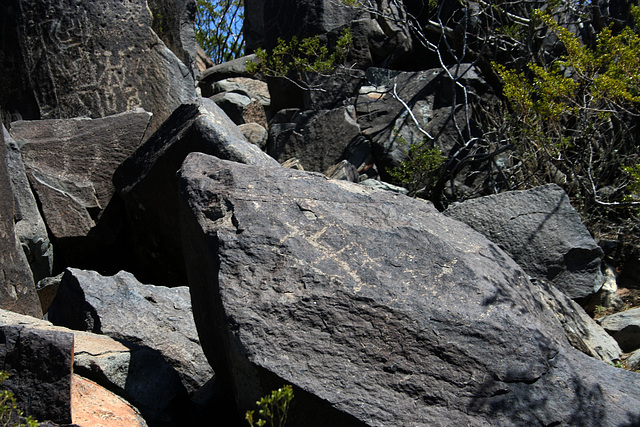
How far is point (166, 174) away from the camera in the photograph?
161 inches

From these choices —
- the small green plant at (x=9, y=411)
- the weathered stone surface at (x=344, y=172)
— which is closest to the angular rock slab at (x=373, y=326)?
the small green plant at (x=9, y=411)

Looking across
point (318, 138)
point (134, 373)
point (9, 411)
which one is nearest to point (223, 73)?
point (318, 138)

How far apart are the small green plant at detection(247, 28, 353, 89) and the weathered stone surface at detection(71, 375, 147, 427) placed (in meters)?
4.18

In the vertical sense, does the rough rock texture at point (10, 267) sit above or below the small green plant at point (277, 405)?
above

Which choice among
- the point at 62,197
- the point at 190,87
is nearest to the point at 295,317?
the point at 62,197

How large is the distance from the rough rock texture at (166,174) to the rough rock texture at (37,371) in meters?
1.72

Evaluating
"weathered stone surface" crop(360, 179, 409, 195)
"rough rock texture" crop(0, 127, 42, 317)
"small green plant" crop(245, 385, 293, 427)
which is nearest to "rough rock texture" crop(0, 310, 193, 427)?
"small green plant" crop(245, 385, 293, 427)

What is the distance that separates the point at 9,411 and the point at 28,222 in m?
2.63

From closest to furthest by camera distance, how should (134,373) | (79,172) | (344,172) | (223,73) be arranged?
(134,373) → (79,172) → (344,172) → (223,73)

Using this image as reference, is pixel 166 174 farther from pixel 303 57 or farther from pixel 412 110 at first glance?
pixel 303 57

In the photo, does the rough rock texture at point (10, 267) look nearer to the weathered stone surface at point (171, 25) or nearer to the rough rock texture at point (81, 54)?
the rough rock texture at point (81, 54)

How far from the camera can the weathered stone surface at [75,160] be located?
4645 millimetres

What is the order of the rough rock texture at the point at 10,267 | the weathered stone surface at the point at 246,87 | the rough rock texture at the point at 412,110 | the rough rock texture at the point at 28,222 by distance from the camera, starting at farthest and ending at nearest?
the weathered stone surface at the point at 246,87 → the rough rock texture at the point at 412,110 → the rough rock texture at the point at 28,222 → the rough rock texture at the point at 10,267

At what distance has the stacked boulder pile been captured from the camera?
2.11 m
